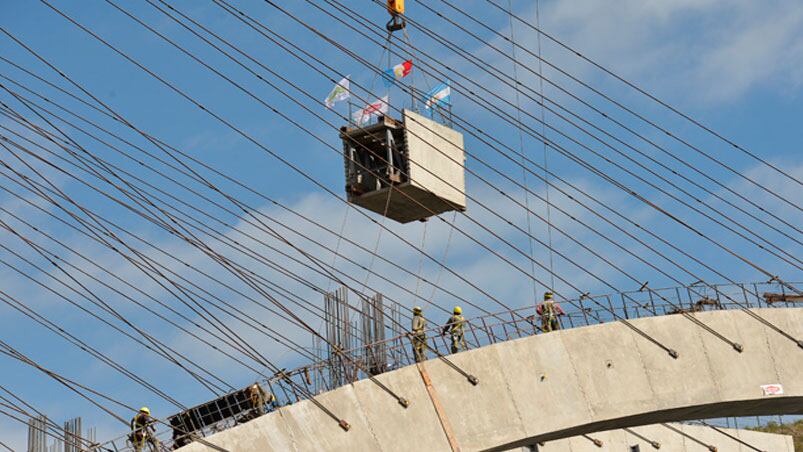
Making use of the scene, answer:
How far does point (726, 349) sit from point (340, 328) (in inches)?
357

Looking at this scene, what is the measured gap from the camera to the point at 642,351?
30750 mm

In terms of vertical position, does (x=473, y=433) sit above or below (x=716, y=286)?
below

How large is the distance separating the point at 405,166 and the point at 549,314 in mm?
4768

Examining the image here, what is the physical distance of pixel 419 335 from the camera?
28.3 metres

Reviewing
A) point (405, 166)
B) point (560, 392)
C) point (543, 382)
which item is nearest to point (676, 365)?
point (560, 392)

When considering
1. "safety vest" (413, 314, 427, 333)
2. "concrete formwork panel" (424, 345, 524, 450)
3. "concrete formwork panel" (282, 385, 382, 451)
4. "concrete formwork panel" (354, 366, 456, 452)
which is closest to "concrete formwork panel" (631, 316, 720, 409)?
"concrete formwork panel" (424, 345, 524, 450)

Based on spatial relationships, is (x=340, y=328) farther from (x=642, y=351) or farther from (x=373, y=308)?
(x=642, y=351)

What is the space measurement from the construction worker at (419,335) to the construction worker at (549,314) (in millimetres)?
2738

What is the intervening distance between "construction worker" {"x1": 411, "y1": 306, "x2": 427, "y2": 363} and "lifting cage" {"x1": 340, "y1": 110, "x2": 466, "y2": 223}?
10.1 feet

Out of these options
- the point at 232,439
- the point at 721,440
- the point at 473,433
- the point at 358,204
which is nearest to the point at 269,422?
the point at 232,439

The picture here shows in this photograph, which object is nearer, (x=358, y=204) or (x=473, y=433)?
(x=473, y=433)

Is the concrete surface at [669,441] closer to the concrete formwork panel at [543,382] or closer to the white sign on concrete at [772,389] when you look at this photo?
the white sign on concrete at [772,389]

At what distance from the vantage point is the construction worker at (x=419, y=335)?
2800 centimetres

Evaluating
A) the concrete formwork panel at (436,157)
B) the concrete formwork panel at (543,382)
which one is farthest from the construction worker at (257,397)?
the concrete formwork panel at (436,157)
